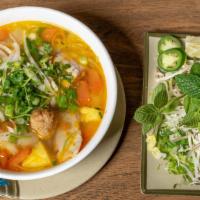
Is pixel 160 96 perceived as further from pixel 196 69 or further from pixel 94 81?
pixel 94 81

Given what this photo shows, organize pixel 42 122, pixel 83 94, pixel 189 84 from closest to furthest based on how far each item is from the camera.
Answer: pixel 42 122, pixel 83 94, pixel 189 84

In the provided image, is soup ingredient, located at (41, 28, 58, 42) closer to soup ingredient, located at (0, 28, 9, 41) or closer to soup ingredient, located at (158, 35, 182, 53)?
soup ingredient, located at (0, 28, 9, 41)

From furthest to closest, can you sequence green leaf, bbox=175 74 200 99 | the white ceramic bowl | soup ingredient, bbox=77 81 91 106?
1. green leaf, bbox=175 74 200 99
2. soup ingredient, bbox=77 81 91 106
3. the white ceramic bowl

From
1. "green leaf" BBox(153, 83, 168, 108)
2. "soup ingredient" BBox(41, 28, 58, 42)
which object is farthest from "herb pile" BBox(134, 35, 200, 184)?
"soup ingredient" BBox(41, 28, 58, 42)

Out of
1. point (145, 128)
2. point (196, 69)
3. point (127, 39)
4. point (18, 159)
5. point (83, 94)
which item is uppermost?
point (127, 39)

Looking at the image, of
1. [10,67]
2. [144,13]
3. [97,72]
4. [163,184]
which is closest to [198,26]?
[144,13]

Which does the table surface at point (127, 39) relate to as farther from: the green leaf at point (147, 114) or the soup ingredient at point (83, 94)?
the soup ingredient at point (83, 94)

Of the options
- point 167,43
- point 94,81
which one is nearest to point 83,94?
point 94,81
